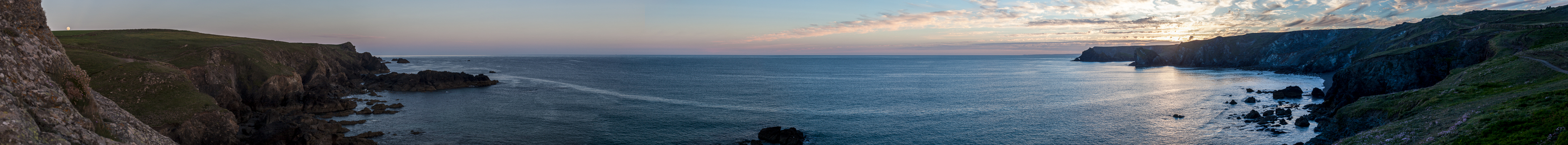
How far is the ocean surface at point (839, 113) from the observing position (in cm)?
3709

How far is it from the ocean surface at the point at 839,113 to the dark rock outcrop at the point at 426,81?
181cm

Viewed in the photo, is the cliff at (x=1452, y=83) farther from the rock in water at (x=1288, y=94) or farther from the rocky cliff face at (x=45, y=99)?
the rocky cliff face at (x=45, y=99)

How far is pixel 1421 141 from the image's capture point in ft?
79.3

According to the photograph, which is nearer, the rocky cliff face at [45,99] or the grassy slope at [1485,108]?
the rocky cliff face at [45,99]

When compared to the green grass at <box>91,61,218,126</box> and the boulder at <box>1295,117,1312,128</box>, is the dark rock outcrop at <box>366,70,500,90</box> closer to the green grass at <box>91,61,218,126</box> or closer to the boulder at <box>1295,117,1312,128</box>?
the green grass at <box>91,61,218,126</box>

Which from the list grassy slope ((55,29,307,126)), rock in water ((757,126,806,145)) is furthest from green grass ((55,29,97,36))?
rock in water ((757,126,806,145))

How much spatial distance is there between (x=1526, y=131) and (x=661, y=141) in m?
34.6

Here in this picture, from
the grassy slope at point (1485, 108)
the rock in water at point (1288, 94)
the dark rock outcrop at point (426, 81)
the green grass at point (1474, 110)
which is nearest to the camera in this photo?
the grassy slope at point (1485, 108)

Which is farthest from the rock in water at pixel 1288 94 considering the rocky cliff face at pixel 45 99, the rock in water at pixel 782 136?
the rocky cliff face at pixel 45 99

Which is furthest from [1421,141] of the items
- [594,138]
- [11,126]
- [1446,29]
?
[1446,29]

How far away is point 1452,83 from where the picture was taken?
36.6 metres

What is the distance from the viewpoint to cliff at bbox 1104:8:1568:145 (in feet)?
81.4

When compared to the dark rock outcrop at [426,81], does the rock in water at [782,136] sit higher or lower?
lower

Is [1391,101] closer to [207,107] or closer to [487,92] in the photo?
[207,107]
